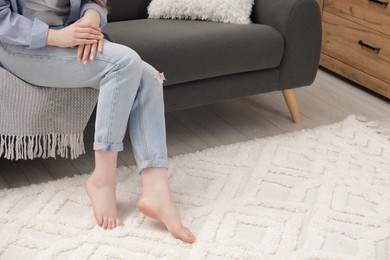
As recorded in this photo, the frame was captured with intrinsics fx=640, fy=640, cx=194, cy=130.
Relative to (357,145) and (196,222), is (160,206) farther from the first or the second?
(357,145)

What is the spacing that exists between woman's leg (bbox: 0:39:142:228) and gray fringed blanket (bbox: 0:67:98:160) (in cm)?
4

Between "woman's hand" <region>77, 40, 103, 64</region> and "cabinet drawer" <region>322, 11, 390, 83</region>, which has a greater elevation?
"woman's hand" <region>77, 40, 103, 64</region>

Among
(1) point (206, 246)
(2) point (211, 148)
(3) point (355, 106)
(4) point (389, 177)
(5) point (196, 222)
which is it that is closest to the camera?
(1) point (206, 246)

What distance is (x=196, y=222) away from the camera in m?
1.85

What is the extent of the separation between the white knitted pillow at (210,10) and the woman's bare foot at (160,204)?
867mm

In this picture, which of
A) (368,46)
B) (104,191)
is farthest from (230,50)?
(368,46)

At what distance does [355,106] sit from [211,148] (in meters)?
0.83

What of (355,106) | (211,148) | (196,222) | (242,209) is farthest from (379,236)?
(355,106)

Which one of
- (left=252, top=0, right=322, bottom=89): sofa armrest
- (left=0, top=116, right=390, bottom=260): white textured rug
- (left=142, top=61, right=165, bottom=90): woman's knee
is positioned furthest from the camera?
(left=252, top=0, right=322, bottom=89): sofa armrest

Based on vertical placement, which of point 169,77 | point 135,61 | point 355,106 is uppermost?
point 135,61

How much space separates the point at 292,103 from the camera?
2602 millimetres

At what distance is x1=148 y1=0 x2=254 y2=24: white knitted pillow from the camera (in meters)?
2.47

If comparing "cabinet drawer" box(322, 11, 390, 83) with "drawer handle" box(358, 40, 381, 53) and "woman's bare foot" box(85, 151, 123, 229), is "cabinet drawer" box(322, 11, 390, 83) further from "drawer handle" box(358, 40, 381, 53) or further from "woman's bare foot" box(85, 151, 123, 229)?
"woman's bare foot" box(85, 151, 123, 229)

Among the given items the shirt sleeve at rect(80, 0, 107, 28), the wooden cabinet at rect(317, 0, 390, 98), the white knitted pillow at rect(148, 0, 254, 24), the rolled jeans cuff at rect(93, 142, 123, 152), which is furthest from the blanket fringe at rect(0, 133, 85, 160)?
the wooden cabinet at rect(317, 0, 390, 98)
